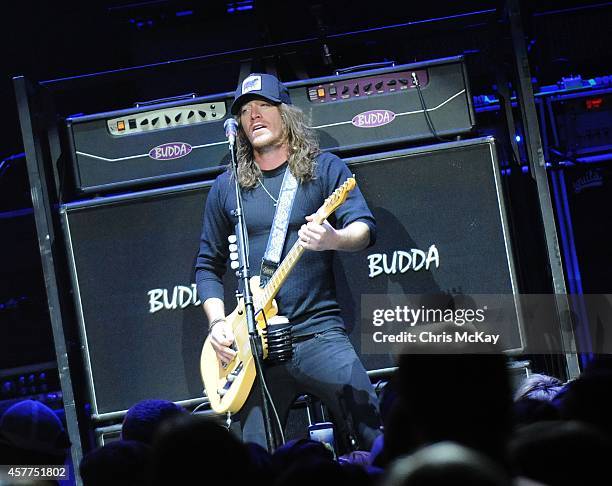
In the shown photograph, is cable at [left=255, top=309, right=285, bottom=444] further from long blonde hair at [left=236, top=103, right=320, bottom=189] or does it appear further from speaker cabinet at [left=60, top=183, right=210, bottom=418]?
speaker cabinet at [left=60, top=183, right=210, bottom=418]

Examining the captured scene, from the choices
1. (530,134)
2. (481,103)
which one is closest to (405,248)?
(530,134)

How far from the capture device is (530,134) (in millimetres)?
5133

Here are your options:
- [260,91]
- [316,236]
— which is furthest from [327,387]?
[260,91]

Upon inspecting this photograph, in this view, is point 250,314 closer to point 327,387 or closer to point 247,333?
point 247,333

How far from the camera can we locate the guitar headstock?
14.4 ft

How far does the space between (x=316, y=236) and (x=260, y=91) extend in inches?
34.4

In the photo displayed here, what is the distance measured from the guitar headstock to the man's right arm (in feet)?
2.15

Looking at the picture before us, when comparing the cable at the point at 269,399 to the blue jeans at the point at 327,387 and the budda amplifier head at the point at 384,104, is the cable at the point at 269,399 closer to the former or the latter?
the blue jeans at the point at 327,387

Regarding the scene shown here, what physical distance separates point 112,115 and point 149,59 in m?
1.46

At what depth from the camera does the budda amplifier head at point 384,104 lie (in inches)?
203

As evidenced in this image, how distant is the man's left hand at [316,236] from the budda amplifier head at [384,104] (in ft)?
3.19

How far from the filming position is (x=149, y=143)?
5211mm

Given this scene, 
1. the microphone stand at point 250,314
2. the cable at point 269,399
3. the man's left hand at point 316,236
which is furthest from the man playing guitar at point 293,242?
the microphone stand at point 250,314

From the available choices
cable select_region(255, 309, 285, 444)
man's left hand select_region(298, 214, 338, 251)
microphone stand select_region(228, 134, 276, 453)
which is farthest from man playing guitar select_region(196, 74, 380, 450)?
microphone stand select_region(228, 134, 276, 453)
